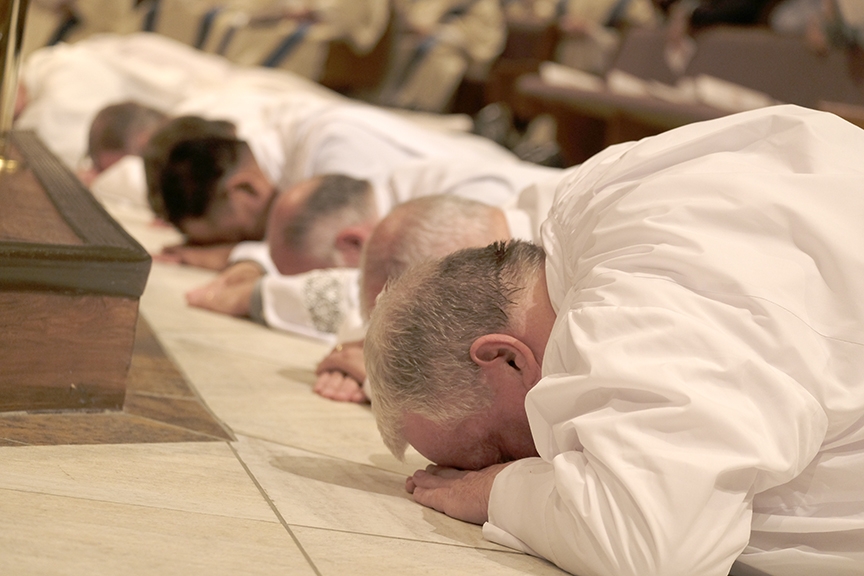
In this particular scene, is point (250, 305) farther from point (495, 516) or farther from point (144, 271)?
point (495, 516)

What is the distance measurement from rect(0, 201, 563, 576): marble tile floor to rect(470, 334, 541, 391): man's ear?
0.19 metres

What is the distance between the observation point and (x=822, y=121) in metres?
1.12

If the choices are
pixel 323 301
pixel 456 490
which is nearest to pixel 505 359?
pixel 456 490

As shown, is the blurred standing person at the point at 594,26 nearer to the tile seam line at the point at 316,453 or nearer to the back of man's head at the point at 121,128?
the back of man's head at the point at 121,128

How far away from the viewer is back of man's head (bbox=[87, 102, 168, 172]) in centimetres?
406

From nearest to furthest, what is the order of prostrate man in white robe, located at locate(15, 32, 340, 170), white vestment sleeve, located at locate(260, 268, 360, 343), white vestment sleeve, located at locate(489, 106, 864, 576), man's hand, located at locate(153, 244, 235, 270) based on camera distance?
1. white vestment sleeve, located at locate(489, 106, 864, 576)
2. white vestment sleeve, located at locate(260, 268, 360, 343)
3. man's hand, located at locate(153, 244, 235, 270)
4. prostrate man in white robe, located at locate(15, 32, 340, 170)

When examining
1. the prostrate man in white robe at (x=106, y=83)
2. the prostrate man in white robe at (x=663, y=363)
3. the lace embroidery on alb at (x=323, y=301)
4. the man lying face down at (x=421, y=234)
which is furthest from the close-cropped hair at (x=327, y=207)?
the prostrate man in white robe at (x=106, y=83)

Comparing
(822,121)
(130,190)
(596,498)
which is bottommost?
(130,190)

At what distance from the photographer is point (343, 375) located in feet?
5.98

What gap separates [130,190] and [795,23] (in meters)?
2.57

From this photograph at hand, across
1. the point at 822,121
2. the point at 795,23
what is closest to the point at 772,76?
the point at 795,23

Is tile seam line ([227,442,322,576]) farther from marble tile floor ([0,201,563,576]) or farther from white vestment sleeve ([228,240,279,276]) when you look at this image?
white vestment sleeve ([228,240,279,276])

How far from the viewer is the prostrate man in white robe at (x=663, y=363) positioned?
0.91 meters

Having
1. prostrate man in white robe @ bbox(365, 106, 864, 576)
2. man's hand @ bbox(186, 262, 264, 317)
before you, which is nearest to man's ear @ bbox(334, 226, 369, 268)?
man's hand @ bbox(186, 262, 264, 317)
